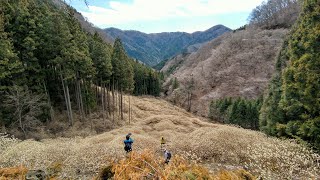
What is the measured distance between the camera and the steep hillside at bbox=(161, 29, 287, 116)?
9038cm

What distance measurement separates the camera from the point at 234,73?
106 meters

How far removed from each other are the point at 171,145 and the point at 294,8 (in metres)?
134

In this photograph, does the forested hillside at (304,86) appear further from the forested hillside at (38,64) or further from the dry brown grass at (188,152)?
the forested hillside at (38,64)

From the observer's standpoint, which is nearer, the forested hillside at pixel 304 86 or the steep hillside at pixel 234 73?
the forested hillside at pixel 304 86

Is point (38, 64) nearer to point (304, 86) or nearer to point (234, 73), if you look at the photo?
point (304, 86)

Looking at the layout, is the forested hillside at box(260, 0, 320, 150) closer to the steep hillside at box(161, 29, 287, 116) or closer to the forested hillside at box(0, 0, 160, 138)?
the forested hillside at box(0, 0, 160, 138)

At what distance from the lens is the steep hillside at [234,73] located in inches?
3558

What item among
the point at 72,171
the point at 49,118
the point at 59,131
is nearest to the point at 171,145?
the point at 72,171

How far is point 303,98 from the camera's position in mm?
17188

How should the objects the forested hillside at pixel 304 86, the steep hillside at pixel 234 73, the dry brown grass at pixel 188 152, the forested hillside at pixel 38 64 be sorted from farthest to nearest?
the steep hillside at pixel 234 73 < the forested hillside at pixel 38 64 < the forested hillside at pixel 304 86 < the dry brown grass at pixel 188 152

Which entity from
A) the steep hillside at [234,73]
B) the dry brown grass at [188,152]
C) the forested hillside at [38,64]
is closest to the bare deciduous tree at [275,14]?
the steep hillside at [234,73]

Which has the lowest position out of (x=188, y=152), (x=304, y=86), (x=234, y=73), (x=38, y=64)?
(x=234, y=73)

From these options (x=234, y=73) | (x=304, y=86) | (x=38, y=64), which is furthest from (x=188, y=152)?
(x=234, y=73)

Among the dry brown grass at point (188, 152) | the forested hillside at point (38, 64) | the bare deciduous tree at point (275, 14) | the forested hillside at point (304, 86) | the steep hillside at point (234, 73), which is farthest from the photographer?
the bare deciduous tree at point (275, 14)
